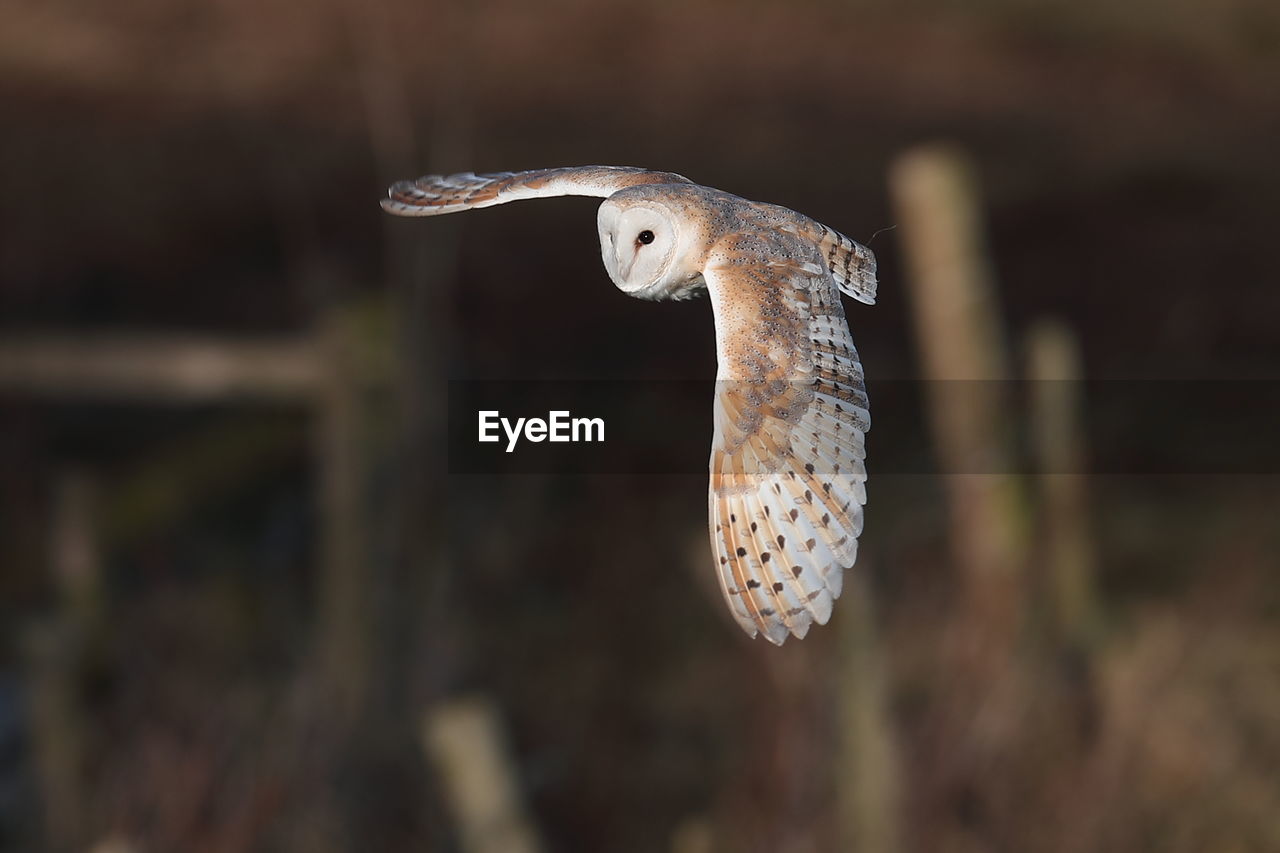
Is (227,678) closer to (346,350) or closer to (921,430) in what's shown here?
(346,350)

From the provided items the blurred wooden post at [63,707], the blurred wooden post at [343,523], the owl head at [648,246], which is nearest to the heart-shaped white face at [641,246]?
the owl head at [648,246]

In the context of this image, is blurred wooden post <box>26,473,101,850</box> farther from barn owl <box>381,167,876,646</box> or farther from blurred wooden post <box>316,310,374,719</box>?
barn owl <box>381,167,876,646</box>

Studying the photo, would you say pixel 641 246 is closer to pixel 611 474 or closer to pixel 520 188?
pixel 520 188

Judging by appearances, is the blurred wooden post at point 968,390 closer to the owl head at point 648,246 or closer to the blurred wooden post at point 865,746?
the blurred wooden post at point 865,746

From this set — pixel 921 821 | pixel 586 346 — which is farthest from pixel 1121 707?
pixel 586 346

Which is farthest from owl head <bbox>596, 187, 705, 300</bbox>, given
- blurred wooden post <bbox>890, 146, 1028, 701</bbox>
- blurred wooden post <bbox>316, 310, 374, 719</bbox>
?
blurred wooden post <bbox>316, 310, 374, 719</bbox>
